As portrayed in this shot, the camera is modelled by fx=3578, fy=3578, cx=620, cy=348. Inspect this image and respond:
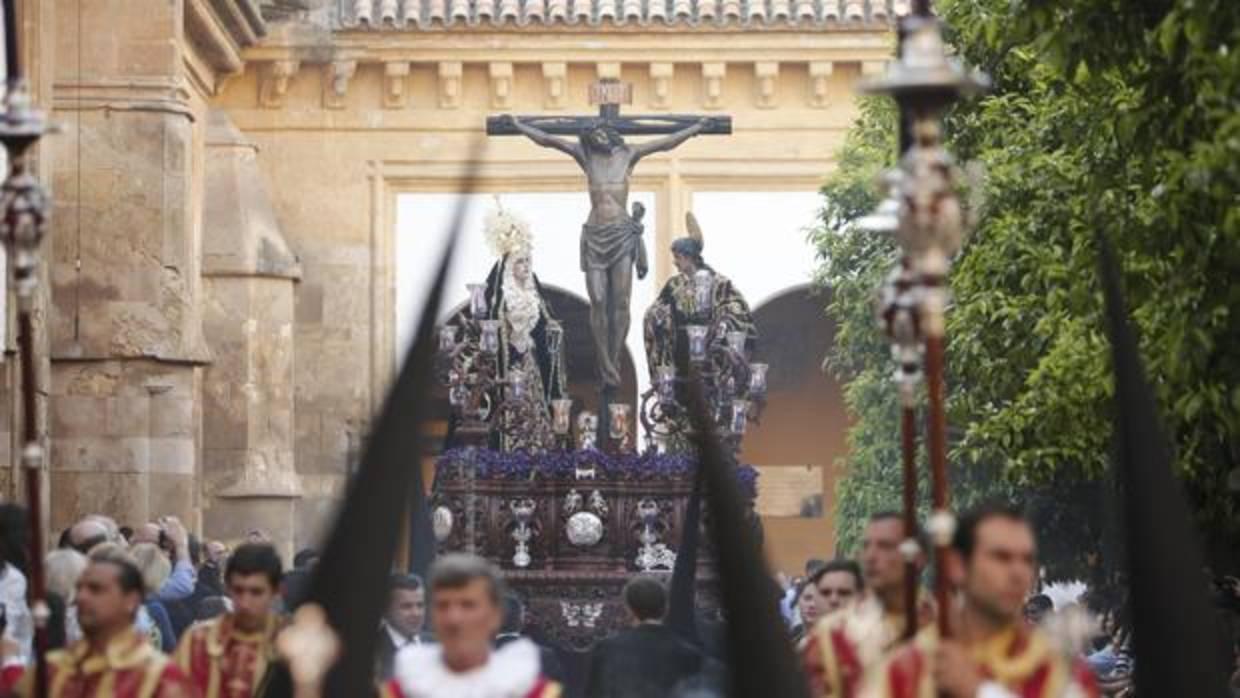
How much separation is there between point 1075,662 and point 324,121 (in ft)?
107

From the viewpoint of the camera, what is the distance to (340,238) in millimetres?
41594

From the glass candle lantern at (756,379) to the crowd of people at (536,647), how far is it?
1062 centimetres

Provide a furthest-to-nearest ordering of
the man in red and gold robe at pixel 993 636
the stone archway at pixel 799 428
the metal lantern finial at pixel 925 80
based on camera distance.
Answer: the stone archway at pixel 799 428, the man in red and gold robe at pixel 993 636, the metal lantern finial at pixel 925 80

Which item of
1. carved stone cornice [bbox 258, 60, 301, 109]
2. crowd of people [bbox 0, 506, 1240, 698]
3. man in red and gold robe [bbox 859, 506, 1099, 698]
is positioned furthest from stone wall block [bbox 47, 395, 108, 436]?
man in red and gold robe [bbox 859, 506, 1099, 698]

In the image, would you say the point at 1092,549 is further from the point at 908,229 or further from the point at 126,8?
the point at 908,229

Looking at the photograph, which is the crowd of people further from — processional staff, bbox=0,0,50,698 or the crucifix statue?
the crucifix statue

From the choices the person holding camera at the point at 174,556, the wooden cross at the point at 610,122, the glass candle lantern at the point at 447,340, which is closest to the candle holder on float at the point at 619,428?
the glass candle lantern at the point at 447,340

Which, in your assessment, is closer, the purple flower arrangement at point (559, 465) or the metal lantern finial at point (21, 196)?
the metal lantern finial at point (21, 196)

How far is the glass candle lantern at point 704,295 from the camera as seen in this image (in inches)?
1038

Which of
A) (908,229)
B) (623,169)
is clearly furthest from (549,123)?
(908,229)

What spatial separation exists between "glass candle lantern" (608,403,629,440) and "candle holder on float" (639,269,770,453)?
9.1 inches

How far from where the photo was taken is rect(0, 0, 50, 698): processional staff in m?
9.62

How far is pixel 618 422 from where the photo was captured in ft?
88.0

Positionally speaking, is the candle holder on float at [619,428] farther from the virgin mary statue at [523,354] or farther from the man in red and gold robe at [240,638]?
the man in red and gold robe at [240,638]
